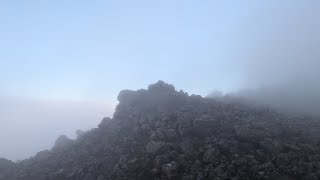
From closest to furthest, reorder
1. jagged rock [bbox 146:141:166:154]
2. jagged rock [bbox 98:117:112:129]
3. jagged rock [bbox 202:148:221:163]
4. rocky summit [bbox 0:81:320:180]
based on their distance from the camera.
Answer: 1. rocky summit [bbox 0:81:320:180]
2. jagged rock [bbox 202:148:221:163]
3. jagged rock [bbox 146:141:166:154]
4. jagged rock [bbox 98:117:112:129]

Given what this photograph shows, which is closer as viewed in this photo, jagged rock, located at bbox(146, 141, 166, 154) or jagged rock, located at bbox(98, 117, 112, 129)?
jagged rock, located at bbox(146, 141, 166, 154)

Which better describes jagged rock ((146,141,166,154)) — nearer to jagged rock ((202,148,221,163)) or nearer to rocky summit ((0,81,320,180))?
rocky summit ((0,81,320,180))

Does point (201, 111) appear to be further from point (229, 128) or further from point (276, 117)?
point (276, 117)

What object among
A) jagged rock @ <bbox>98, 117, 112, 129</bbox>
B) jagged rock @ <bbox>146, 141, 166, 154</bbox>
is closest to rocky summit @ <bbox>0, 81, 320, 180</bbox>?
jagged rock @ <bbox>146, 141, 166, 154</bbox>

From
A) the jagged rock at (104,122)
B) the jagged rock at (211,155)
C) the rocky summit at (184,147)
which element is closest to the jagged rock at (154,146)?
the rocky summit at (184,147)

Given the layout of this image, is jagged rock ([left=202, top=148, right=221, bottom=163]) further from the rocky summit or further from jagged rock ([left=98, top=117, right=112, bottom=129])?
jagged rock ([left=98, top=117, right=112, bottom=129])

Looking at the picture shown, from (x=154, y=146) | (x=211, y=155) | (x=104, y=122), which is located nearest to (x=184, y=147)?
(x=154, y=146)

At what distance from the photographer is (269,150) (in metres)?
61.3

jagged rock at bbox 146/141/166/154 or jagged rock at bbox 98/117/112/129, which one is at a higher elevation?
jagged rock at bbox 98/117/112/129

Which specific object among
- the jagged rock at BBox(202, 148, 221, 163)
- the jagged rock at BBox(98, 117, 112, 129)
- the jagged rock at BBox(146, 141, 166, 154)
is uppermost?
the jagged rock at BBox(98, 117, 112, 129)

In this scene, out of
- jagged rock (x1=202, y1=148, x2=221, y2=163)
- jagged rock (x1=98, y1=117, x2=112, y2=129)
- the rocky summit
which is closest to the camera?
the rocky summit

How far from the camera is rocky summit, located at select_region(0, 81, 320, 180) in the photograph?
2251 inches

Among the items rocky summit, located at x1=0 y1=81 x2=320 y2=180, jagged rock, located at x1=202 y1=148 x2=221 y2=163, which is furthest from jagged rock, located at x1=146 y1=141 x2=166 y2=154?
jagged rock, located at x1=202 y1=148 x2=221 y2=163

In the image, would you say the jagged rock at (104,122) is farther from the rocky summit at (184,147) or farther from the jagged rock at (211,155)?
the jagged rock at (211,155)
